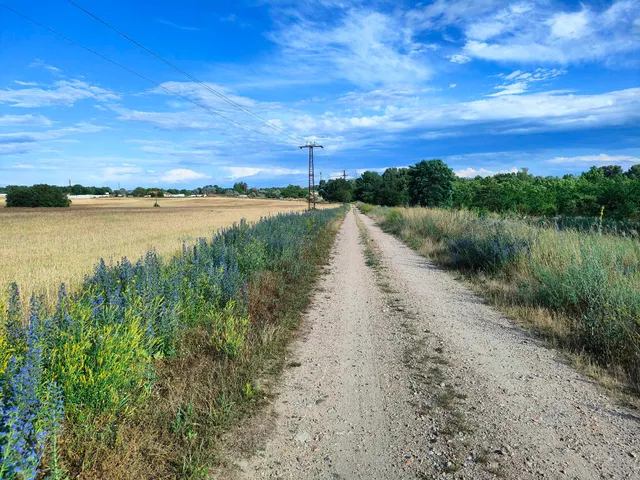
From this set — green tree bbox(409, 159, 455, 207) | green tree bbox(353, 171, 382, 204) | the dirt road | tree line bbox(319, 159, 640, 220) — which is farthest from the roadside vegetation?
green tree bbox(353, 171, 382, 204)

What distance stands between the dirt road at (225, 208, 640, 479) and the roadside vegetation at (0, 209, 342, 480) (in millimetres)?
515

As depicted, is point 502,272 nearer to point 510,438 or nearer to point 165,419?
point 510,438

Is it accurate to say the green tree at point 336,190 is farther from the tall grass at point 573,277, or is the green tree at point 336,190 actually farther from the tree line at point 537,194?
the tall grass at point 573,277

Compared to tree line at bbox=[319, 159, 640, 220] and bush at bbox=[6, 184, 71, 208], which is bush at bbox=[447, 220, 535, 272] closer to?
tree line at bbox=[319, 159, 640, 220]

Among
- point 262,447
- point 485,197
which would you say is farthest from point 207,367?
point 485,197

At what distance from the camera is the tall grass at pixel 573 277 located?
502cm

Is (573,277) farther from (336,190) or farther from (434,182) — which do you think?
(336,190)

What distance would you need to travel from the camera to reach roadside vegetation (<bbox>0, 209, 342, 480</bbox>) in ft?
7.78

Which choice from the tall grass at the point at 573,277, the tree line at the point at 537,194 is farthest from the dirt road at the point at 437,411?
the tree line at the point at 537,194

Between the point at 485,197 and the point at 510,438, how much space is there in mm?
46241

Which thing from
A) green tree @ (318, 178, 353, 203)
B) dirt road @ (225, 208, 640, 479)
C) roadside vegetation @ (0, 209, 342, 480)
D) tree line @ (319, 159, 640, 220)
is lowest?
dirt road @ (225, 208, 640, 479)

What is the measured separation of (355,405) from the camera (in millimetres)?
3865

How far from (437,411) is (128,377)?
9.74 feet

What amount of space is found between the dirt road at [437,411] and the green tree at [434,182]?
49146 mm
